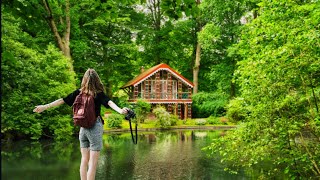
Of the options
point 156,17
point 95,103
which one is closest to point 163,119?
point 156,17

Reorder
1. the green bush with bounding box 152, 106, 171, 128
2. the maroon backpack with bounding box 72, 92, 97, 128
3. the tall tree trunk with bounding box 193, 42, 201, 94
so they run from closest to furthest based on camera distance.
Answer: the maroon backpack with bounding box 72, 92, 97, 128 < the green bush with bounding box 152, 106, 171, 128 < the tall tree trunk with bounding box 193, 42, 201, 94

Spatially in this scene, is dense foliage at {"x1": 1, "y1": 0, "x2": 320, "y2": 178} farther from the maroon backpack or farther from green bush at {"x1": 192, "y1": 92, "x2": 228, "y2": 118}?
the maroon backpack

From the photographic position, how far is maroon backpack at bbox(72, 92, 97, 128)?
484 cm

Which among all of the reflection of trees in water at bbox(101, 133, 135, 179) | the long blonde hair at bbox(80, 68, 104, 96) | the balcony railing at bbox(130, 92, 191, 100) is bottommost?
the reflection of trees in water at bbox(101, 133, 135, 179)

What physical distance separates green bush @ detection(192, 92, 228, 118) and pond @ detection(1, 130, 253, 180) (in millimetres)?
17034

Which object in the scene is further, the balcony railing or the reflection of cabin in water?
the balcony railing

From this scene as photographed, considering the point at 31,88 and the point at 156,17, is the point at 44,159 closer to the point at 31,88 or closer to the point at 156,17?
the point at 31,88

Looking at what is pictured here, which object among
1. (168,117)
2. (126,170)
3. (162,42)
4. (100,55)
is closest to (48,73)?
(126,170)

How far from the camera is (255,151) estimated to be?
7.88 m

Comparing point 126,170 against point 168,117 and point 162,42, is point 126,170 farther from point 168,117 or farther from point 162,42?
point 162,42

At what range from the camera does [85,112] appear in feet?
15.9

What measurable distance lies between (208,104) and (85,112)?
Result: 1282 inches

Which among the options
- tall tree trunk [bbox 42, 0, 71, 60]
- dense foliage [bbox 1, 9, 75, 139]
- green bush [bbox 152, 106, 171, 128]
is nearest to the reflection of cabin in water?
green bush [bbox 152, 106, 171, 128]

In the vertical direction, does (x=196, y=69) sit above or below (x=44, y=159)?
above
